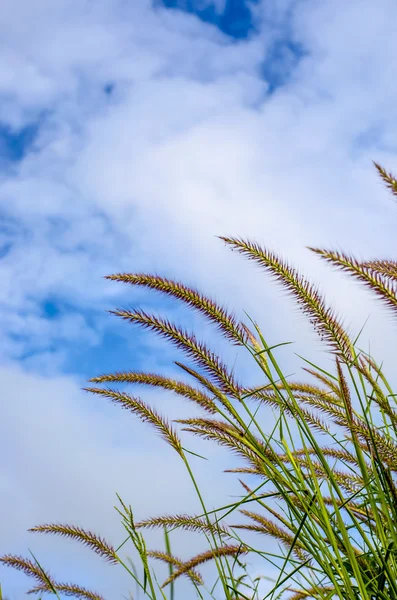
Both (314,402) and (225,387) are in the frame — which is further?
(314,402)

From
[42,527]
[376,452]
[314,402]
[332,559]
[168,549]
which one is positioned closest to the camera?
[332,559]

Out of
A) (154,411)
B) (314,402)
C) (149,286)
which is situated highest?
(149,286)

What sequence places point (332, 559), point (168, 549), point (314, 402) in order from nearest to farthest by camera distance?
1. point (332, 559)
2. point (314, 402)
3. point (168, 549)

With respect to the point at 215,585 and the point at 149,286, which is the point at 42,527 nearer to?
the point at 215,585

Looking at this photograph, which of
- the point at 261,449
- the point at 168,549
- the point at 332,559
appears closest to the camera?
the point at 332,559

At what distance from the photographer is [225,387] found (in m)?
2.61

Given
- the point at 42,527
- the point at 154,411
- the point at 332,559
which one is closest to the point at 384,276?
the point at 332,559

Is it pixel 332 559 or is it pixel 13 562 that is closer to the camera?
pixel 332 559

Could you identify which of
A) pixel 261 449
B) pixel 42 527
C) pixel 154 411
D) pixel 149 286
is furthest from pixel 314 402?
pixel 42 527

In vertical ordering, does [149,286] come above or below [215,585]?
above

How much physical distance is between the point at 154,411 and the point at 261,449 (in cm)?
66

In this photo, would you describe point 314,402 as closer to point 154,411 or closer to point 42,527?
point 154,411

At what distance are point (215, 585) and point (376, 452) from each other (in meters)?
1.26

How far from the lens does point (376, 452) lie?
91.0 inches
